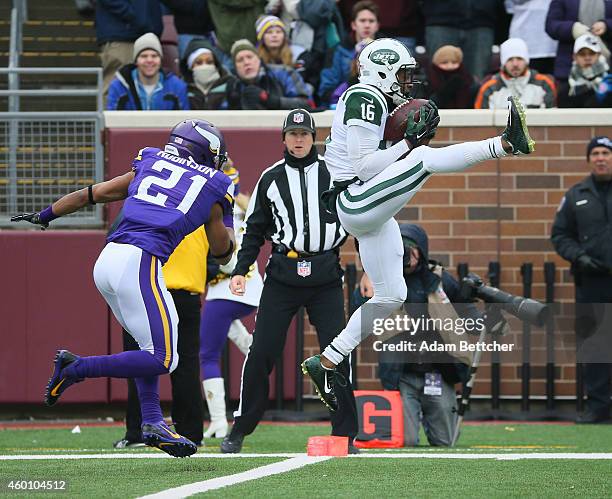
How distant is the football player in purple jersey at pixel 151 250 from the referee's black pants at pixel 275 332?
1.14 meters

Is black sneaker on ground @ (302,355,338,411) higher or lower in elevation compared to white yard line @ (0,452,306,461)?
higher

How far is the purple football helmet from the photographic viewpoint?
7.50 metres

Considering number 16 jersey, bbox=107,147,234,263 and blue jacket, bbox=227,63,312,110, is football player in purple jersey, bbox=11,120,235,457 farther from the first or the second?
blue jacket, bbox=227,63,312,110

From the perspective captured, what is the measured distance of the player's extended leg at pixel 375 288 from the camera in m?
7.79

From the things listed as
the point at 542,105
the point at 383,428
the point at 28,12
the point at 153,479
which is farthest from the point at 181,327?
the point at 28,12

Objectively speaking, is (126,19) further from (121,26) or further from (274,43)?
(274,43)

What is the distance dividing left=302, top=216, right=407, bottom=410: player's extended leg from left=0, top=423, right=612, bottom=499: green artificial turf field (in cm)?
47

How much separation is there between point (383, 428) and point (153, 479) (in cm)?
327

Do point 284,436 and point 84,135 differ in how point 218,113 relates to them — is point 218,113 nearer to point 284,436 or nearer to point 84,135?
point 84,135

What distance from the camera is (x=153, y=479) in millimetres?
6527

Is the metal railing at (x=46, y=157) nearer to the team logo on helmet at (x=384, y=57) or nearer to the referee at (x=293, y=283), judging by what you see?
the referee at (x=293, y=283)

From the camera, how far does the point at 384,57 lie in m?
7.68

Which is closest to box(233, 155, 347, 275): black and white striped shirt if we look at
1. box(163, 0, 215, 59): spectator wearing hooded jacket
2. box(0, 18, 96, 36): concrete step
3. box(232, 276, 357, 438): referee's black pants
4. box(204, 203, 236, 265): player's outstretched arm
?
box(232, 276, 357, 438): referee's black pants

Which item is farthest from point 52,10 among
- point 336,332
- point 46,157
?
point 336,332
